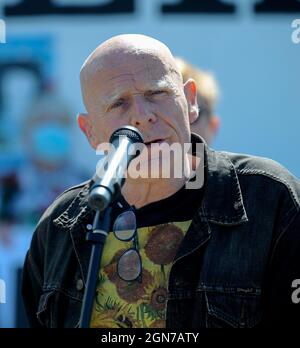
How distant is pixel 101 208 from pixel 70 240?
0.85 meters

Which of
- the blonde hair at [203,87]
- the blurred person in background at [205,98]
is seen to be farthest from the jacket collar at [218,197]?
the blonde hair at [203,87]

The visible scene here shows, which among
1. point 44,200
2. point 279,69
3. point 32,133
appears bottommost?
point 44,200

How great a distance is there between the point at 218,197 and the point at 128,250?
1.01 feet

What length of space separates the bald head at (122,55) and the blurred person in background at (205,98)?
3.85 feet

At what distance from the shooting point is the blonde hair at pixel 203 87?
4539 millimetres

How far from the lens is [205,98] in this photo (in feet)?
15.2

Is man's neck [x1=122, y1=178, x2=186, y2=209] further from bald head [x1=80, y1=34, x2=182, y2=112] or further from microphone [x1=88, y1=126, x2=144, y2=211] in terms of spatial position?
microphone [x1=88, y1=126, x2=144, y2=211]

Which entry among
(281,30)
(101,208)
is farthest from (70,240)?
(281,30)

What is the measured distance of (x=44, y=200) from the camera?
5445mm

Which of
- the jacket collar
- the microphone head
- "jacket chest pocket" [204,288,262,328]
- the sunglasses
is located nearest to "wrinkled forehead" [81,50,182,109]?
the jacket collar

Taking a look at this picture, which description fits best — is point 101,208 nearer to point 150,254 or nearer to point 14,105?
point 150,254

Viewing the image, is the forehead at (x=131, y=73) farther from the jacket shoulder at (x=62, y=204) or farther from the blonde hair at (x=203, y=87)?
the blonde hair at (x=203, y=87)

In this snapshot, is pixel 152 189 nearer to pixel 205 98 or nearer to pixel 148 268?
pixel 148 268
